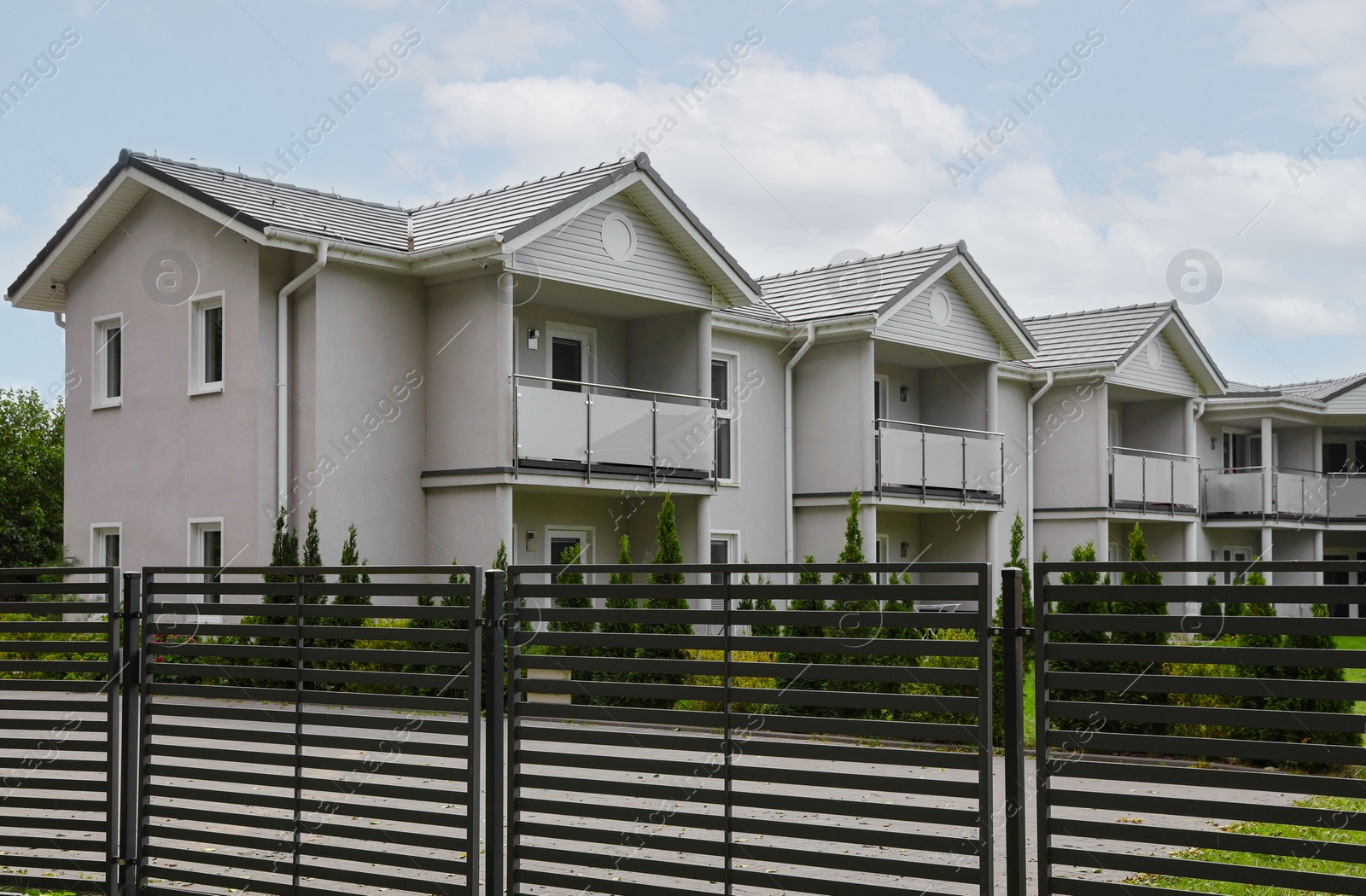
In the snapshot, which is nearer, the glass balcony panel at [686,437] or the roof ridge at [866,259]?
the glass balcony panel at [686,437]

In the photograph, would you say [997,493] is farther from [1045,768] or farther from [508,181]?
[1045,768]

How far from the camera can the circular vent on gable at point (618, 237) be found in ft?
63.0

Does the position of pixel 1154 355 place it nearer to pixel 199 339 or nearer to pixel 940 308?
pixel 940 308

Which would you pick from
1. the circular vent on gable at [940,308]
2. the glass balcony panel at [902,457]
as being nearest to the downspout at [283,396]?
the glass balcony panel at [902,457]

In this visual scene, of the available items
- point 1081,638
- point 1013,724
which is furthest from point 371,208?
point 1013,724

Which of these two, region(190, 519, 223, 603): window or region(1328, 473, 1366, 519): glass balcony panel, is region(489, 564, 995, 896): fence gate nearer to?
region(190, 519, 223, 603): window

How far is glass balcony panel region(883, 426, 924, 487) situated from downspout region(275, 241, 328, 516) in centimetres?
1098

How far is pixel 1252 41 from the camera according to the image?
1423cm

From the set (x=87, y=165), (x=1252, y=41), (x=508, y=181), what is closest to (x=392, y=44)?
(x=508, y=181)

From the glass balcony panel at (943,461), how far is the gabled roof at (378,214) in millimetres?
5484

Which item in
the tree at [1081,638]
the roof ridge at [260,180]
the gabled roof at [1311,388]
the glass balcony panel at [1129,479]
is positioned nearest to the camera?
the tree at [1081,638]

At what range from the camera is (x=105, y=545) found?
66.2ft

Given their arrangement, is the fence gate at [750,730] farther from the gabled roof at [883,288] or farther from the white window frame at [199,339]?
the gabled roof at [883,288]

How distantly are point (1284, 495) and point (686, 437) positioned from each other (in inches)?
814
